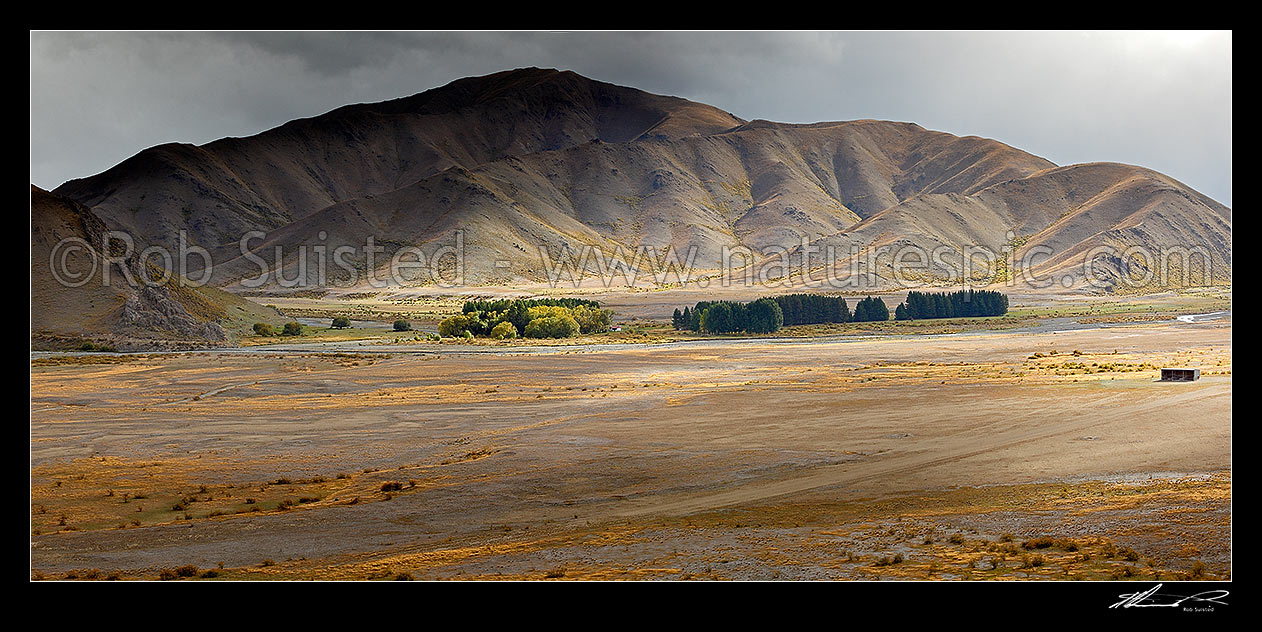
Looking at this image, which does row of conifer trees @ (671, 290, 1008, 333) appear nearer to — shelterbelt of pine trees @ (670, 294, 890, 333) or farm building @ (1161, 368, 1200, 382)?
shelterbelt of pine trees @ (670, 294, 890, 333)

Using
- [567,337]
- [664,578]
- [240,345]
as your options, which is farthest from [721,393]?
[240,345]

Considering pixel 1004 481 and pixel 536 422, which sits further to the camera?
pixel 536 422

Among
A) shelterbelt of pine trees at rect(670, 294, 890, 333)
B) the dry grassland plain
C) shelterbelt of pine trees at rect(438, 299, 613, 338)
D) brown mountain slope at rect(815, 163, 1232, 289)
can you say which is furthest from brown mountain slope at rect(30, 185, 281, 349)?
brown mountain slope at rect(815, 163, 1232, 289)

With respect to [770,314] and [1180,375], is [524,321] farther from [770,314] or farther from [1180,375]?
[1180,375]

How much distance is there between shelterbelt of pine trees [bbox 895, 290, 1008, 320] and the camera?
89.1m

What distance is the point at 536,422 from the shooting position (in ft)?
93.5

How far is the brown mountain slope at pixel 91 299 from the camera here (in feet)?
171

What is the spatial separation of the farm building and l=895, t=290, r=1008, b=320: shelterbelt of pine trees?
58.2 metres

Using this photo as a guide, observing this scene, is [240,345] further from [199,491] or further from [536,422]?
[199,491]

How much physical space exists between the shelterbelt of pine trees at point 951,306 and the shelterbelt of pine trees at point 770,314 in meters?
3.14

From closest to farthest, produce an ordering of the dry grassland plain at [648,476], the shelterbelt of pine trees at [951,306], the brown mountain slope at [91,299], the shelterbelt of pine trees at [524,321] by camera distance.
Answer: the dry grassland plain at [648,476] → the brown mountain slope at [91,299] → the shelterbelt of pine trees at [524,321] → the shelterbelt of pine trees at [951,306]

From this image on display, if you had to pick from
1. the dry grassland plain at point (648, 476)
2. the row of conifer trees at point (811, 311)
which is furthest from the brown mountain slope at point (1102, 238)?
the dry grassland plain at point (648, 476)

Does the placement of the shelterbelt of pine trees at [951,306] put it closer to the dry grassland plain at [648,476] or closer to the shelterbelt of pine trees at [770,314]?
the shelterbelt of pine trees at [770,314]
